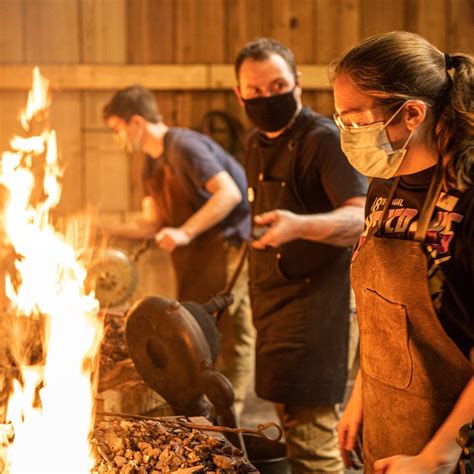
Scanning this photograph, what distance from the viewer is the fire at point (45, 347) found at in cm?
262

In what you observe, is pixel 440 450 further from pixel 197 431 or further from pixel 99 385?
pixel 99 385

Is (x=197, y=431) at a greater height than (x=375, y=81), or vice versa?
(x=375, y=81)

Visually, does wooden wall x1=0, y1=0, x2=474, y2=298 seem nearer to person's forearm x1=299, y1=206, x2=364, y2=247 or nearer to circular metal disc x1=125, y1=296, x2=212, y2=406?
person's forearm x1=299, y1=206, x2=364, y2=247

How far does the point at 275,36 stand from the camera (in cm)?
684

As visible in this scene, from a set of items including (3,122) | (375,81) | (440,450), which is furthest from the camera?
(3,122)

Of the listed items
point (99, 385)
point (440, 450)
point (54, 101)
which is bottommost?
point (99, 385)

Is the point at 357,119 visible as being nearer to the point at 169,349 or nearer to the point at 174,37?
the point at 169,349

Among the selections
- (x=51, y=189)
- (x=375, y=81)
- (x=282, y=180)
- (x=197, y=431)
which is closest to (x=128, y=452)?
(x=197, y=431)

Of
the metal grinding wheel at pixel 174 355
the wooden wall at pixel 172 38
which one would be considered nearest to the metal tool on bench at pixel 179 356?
the metal grinding wheel at pixel 174 355

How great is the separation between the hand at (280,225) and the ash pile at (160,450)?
3.02ft

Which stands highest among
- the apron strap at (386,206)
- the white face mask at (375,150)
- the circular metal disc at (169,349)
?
the white face mask at (375,150)

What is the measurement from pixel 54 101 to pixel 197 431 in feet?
15.5

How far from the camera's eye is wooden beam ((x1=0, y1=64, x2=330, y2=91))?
6.77 meters

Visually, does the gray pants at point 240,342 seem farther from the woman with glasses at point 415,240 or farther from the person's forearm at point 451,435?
the person's forearm at point 451,435
